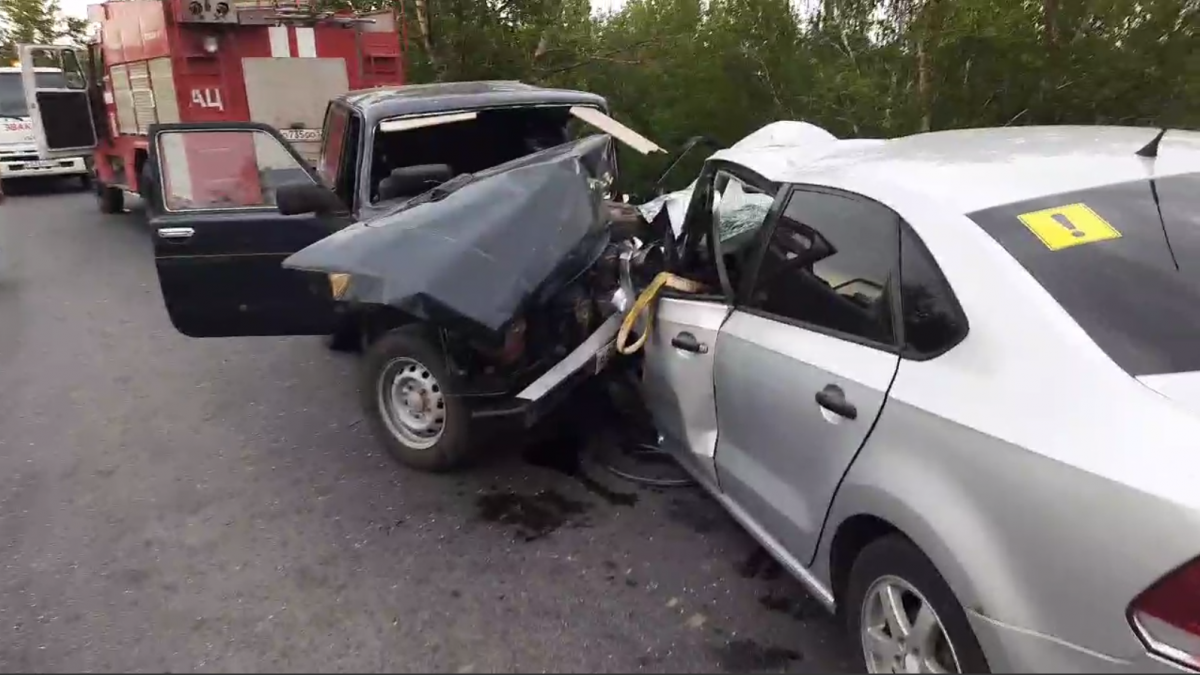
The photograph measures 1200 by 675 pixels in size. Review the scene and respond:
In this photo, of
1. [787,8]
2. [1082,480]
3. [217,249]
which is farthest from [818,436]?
[787,8]

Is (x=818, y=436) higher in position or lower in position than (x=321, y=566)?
higher

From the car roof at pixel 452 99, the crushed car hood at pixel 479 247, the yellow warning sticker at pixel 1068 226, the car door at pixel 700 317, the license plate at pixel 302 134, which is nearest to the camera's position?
the yellow warning sticker at pixel 1068 226

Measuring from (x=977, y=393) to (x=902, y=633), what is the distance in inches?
26.0

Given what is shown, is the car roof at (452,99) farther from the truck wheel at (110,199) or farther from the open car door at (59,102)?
the truck wheel at (110,199)

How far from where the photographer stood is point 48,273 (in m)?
9.67

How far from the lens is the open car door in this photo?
12289mm

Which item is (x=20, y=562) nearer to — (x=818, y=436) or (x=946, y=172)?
(x=818, y=436)

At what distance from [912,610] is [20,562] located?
351cm

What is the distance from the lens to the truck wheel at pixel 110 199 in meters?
13.6

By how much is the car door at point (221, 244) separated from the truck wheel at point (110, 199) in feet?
31.2

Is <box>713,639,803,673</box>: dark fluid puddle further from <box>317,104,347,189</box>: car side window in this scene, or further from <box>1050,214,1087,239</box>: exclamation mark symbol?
<box>317,104,347,189</box>: car side window

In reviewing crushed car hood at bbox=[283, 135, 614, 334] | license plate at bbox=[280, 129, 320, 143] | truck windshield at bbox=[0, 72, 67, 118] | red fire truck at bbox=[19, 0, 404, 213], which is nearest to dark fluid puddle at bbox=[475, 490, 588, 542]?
crushed car hood at bbox=[283, 135, 614, 334]

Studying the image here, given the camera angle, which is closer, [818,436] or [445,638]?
[818,436]


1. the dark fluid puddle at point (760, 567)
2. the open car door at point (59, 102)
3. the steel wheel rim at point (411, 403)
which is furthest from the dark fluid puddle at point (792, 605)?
the open car door at point (59, 102)
